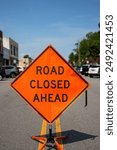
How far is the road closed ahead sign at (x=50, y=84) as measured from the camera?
8.36m

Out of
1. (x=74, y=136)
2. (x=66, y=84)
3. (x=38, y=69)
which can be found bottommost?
(x=74, y=136)

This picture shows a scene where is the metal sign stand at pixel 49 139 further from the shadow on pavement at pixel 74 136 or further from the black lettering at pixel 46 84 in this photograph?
the black lettering at pixel 46 84

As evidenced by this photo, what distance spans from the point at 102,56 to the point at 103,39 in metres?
0.35

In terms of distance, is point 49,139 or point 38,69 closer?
point 38,69

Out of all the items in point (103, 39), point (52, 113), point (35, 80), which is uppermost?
point (103, 39)

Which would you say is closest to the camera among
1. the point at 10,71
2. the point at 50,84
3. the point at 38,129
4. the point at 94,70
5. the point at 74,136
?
the point at 50,84

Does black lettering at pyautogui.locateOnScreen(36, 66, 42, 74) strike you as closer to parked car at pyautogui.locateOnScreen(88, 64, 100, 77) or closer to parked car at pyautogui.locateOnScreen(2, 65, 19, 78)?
parked car at pyautogui.locateOnScreen(88, 64, 100, 77)

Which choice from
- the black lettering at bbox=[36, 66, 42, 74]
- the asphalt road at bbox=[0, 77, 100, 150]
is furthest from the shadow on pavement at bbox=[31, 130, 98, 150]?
the black lettering at bbox=[36, 66, 42, 74]

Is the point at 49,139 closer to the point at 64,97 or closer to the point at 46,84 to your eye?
the point at 64,97

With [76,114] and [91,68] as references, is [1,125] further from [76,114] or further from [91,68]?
[91,68]

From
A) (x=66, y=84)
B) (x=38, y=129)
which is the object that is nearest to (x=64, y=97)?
(x=66, y=84)

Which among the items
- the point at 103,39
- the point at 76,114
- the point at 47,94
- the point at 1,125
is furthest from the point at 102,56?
the point at 76,114

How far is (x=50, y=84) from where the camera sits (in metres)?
8.38

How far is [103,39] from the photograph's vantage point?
24.8 feet
